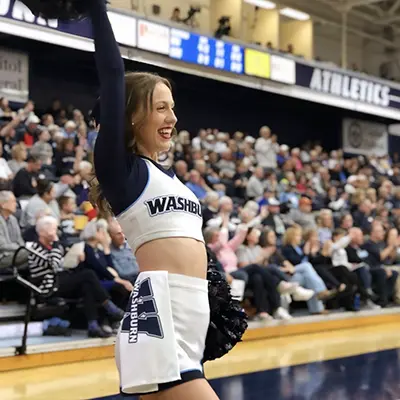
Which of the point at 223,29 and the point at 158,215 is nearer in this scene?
the point at 158,215

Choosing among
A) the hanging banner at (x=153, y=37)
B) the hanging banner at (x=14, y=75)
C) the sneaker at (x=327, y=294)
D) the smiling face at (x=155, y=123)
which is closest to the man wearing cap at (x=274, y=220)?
the sneaker at (x=327, y=294)

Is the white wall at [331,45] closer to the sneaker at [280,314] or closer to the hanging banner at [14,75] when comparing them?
the hanging banner at [14,75]

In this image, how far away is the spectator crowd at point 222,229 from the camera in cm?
650

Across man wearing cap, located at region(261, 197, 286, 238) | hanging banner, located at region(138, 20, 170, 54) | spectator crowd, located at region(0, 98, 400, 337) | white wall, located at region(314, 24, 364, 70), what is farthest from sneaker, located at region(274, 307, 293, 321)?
white wall, located at region(314, 24, 364, 70)

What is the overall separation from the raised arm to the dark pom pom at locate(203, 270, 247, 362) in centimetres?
46

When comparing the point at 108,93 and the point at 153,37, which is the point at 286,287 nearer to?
the point at 153,37

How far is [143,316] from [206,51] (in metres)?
11.5

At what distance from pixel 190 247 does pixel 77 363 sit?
4651mm

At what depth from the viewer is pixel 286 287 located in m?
8.18

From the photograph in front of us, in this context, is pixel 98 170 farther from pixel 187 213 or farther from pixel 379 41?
pixel 379 41

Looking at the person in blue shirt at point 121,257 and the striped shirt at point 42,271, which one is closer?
the striped shirt at point 42,271

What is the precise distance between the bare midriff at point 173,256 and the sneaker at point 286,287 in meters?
6.58

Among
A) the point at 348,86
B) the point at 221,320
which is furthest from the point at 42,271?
the point at 348,86

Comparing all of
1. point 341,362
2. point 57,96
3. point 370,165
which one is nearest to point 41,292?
point 341,362
